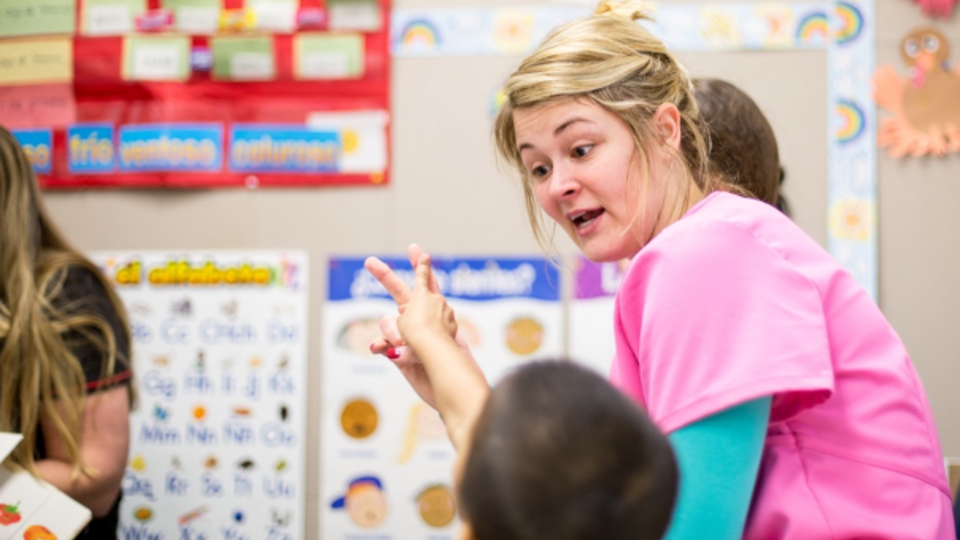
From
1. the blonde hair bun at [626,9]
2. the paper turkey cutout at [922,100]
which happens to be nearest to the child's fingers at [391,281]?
the blonde hair bun at [626,9]

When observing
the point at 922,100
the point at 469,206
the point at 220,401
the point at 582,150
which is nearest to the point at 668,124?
the point at 582,150

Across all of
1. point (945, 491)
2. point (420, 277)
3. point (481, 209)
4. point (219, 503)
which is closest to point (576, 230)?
point (420, 277)

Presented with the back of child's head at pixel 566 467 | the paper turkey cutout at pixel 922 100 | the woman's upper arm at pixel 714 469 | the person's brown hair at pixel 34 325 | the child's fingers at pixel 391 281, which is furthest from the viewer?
the paper turkey cutout at pixel 922 100

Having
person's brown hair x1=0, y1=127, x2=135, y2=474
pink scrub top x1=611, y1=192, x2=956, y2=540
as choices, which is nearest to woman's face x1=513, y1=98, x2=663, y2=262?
pink scrub top x1=611, y1=192, x2=956, y2=540

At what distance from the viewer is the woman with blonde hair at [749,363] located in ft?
2.07

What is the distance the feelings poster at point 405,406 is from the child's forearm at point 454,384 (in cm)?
119

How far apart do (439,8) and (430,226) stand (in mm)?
491

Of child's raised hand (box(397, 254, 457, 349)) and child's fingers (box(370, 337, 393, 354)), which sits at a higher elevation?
child's raised hand (box(397, 254, 457, 349))

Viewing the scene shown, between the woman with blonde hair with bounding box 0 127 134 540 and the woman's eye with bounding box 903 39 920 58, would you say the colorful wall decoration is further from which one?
the woman with blonde hair with bounding box 0 127 134 540

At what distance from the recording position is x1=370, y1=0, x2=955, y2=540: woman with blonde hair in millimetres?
632

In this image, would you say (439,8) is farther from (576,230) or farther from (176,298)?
(576,230)

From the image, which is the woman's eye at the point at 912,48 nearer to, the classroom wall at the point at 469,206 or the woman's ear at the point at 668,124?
the classroom wall at the point at 469,206

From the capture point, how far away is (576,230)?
0.90 m

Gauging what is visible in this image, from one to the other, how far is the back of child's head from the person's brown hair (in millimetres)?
976
